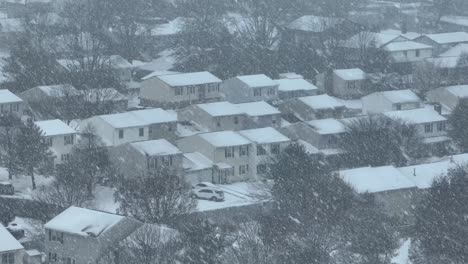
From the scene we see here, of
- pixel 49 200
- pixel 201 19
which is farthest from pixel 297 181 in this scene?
pixel 201 19

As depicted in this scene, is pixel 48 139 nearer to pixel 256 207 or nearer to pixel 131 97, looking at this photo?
pixel 256 207

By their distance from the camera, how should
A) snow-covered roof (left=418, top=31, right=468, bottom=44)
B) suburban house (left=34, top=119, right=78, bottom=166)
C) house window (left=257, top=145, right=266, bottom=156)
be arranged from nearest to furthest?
suburban house (left=34, top=119, right=78, bottom=166) → house window (left=257, top=145, right=266, bottom=156) → snow-covered roof (left=418, top=31, right=468, bottom=44)

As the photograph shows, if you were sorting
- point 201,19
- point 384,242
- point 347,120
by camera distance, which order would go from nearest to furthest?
point 384,242 → point 347,120 → point 201,19

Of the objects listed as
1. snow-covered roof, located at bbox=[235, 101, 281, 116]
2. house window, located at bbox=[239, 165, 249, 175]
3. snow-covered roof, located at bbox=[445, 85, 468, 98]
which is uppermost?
snow-covered roof, located at bbox=[235, 101, 281, 116]

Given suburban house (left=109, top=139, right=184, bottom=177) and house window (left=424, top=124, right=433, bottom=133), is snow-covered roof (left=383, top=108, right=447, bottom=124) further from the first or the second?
suburban house (left=109, top=139, right=184, bottom=177)

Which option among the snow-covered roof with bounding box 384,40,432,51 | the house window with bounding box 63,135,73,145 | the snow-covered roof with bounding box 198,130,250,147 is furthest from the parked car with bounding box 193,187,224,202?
the snow-covered roof with bounding box 384,40,432,51

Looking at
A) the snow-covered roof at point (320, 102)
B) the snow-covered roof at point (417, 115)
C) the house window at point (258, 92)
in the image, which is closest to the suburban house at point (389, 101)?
the snow-covered roof at point (320, 102)

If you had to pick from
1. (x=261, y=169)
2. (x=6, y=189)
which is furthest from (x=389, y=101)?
(x=6, y=189)
